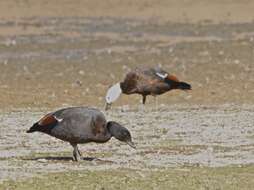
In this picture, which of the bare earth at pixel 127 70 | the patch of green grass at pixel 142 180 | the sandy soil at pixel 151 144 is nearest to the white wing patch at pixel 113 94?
the bare earth at pixel 127 70

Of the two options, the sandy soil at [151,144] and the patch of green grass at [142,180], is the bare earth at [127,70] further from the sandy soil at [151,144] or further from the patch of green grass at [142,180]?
the patch of green grass at [142,180]

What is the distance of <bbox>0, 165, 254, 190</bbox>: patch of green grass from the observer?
11.2 meters

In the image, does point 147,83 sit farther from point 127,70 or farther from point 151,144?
point 127,70

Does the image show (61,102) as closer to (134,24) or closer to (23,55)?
(23,55)

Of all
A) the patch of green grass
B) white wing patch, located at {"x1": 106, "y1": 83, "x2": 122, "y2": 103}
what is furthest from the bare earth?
the patch of green grass

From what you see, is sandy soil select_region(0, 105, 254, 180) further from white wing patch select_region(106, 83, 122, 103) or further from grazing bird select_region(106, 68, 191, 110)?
grazing bird select_region(106, 68, 191, 110)

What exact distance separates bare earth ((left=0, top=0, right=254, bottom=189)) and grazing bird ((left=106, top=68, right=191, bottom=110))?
1.10 feet

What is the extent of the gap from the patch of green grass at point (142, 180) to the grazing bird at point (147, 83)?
26.4 feet

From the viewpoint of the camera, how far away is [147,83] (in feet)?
67.2

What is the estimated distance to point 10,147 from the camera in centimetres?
1477

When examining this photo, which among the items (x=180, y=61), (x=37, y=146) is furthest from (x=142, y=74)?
(x=180, y=61)

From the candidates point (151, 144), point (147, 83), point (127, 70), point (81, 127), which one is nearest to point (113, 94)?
point (147, 83)

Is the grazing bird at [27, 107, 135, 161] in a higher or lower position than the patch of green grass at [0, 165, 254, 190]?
higher

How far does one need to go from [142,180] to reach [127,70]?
15844 mm
